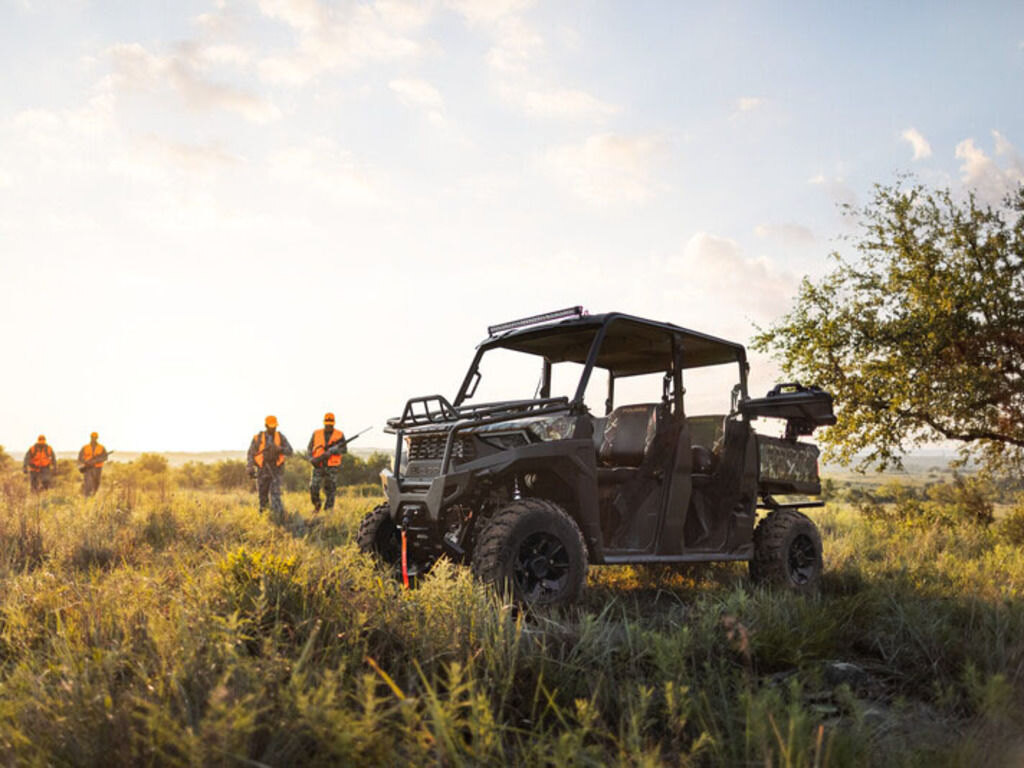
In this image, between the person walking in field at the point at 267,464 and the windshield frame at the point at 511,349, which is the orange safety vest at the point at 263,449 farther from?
the windshield frame at the point at 511,349

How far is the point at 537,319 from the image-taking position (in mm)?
6637

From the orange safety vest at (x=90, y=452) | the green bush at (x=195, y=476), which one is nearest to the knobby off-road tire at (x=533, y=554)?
the orange safety vest at (x=90, y=452)

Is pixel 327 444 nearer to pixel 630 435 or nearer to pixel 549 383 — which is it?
pixel 549 383

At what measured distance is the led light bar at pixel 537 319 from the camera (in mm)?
6325

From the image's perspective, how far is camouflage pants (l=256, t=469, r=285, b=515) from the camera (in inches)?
567

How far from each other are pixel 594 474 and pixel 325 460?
9.72 metres

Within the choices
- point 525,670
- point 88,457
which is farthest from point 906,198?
point 88,457

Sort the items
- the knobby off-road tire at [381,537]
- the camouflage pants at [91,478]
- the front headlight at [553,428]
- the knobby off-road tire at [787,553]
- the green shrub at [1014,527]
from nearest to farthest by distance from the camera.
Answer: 1. the front headlight at [553,428]
2. the knobby off-road tire at [381,537]
3. the knobby off-road tire at [787,553]
4. the green shrub at [1014,527]
5. the camouflage pants at [91,478]

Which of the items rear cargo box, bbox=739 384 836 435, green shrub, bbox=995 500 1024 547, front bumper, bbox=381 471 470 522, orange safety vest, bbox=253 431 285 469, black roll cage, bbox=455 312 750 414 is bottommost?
green shrub, bbox=995 500 1024 547

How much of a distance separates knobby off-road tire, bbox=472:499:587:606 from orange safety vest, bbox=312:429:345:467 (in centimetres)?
980

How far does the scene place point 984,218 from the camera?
52.1 ft

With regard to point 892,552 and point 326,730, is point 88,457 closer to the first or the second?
point 892,552

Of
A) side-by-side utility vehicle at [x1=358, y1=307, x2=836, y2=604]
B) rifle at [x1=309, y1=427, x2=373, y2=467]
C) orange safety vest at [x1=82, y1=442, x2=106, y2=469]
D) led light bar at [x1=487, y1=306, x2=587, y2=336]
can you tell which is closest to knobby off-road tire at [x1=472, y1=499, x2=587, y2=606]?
side-by-side utility vehicle at [x1=358, y1=307, x2=836, y2=604]

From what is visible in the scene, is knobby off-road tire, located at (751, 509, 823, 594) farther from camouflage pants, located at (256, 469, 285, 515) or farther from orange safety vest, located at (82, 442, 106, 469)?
orange safety vest, located at (82, 442, 106, 469)
